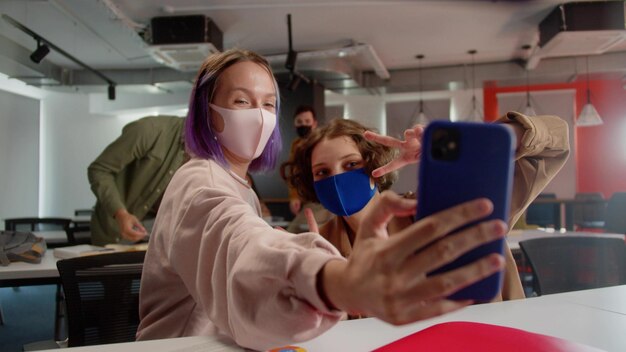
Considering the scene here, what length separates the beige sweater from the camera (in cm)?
60

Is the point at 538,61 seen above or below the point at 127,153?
above

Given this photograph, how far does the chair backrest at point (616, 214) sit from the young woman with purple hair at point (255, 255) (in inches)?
232

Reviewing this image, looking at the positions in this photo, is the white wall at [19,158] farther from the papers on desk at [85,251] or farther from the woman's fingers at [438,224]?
the woman's fingers at [438,224]

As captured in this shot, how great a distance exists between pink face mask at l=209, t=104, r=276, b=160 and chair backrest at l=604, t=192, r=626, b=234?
19.1ft

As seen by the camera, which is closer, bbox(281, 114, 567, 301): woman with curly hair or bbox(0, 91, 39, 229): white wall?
bbox(281, 114, 567, 301): woman with curly hair

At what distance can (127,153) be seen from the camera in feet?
9.83

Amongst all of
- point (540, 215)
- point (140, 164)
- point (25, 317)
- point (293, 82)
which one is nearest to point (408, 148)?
point (140, 164)

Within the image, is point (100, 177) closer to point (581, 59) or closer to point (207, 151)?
point (207, 151)

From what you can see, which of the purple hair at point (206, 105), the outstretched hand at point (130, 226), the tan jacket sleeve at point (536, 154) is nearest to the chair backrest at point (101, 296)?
the purple hair at point (206, 105)

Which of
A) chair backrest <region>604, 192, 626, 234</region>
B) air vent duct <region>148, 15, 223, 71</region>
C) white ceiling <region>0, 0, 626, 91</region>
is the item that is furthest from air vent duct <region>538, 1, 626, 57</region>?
air vent duct <region>148, 15, 223, 71</region>

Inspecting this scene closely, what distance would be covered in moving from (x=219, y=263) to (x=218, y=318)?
0.10 metres

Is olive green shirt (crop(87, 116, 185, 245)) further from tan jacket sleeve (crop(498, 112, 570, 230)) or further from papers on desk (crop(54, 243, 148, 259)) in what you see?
tan jacket sleeve (crop(498, 112, 570, 230))

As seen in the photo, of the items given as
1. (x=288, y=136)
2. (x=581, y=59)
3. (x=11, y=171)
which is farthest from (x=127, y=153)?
(x=581, y=59)

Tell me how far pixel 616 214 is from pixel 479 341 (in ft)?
19.7
